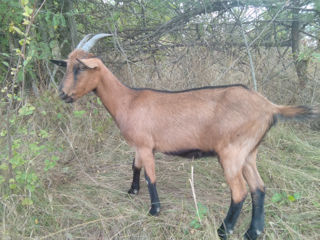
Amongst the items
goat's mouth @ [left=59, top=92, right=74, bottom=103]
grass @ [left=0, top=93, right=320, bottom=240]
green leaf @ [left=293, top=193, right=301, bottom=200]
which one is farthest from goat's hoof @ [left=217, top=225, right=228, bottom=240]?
goat's mouth @ [left=59, top=92, right=74, bottom=103]

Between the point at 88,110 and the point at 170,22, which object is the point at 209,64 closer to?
the point at 170,22

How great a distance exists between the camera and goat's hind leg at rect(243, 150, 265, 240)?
2.78 m

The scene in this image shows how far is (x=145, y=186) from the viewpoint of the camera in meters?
3.88

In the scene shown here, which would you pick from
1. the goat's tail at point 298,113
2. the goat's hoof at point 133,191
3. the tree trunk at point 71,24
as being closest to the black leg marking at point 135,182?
the goat's hoof at point 133,191

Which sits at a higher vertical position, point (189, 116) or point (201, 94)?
point (201, 94)

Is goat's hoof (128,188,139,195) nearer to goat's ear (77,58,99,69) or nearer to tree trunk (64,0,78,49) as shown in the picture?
goat's ear (77,58,99,69)

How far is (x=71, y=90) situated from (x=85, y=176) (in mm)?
1530

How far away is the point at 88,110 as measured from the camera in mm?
5406

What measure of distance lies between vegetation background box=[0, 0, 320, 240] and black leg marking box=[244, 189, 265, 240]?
0.34ft

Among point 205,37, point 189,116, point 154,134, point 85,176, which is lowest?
point 85,176

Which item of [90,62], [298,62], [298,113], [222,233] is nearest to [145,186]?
[222,233]

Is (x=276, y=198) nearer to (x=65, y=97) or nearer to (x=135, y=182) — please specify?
(x=135, y=182)

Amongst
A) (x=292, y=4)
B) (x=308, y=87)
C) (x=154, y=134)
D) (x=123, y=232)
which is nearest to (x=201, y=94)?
(x=154, y=134)

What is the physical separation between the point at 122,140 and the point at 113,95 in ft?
6.34
